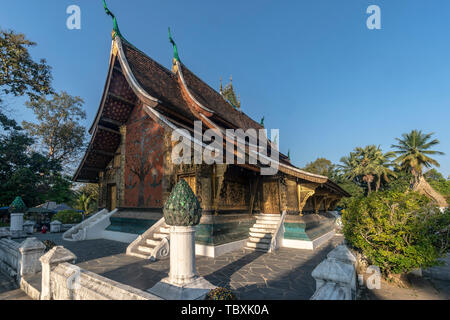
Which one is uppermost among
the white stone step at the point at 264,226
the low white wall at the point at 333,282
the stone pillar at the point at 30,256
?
the low white wall at the point at 333,282

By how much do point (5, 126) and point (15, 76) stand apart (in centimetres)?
962

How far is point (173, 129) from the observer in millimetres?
7543

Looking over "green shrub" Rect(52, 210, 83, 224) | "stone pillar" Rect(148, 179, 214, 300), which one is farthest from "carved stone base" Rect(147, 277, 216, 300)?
"green shrub" Rect(52, 210, 83, 224)

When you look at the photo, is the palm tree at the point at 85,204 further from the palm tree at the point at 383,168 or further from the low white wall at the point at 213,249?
the palm tree at the point at 383,168

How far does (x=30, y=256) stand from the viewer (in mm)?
5074

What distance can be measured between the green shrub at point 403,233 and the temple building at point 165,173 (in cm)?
331

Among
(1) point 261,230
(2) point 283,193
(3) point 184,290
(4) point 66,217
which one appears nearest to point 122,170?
(1) point 261,230

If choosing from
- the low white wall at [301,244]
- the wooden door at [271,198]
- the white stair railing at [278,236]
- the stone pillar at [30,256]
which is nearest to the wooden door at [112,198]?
the stone pillar at [30,256]

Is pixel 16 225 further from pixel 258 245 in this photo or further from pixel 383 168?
pixel 383 168

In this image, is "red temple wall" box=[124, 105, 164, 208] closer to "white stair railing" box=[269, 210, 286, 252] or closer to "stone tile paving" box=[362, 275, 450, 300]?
"white stair railing" box=[269, 210, 286, 252]

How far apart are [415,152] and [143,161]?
42696 mm

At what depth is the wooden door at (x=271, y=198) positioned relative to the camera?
33.9 ft

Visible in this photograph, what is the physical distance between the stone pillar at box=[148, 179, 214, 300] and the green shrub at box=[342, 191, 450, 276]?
13.3 ft

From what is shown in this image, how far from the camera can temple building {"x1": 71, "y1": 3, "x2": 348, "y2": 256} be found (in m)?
8.26
